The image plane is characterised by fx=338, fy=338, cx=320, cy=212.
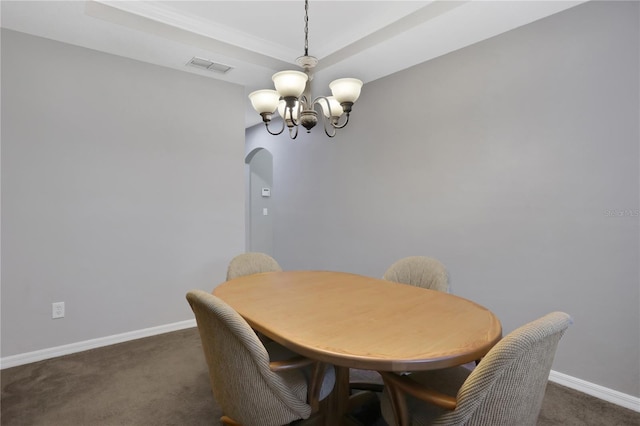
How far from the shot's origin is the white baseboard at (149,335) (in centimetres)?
198

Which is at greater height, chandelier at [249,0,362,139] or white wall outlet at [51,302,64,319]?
chandelier at [249,0,362,139]

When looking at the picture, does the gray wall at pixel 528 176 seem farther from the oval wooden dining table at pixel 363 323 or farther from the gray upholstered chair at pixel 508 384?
the gray upholstered chair at pixel 508 384

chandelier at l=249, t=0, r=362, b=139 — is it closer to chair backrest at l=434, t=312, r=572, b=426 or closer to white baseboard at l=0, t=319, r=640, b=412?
chair backrest at l=434, t=312, r=572, b=426

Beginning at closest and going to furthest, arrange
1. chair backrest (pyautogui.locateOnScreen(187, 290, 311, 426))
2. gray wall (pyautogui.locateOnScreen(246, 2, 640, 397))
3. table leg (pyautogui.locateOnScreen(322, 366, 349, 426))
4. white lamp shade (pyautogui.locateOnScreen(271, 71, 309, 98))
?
chair backrest (pyautogui.locateOnScreen(187, 290, 311, 426))
table leg (pyautogui.locateOnScreen(322, 366, 349, 426))
white lamp shade (pyautogui.locateOnScreen(271, 71, 309, 98))
gray wall (pyautogui.locateOnScreen(246, 2, 640, 397))

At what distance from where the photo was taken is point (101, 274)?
2.84 meters

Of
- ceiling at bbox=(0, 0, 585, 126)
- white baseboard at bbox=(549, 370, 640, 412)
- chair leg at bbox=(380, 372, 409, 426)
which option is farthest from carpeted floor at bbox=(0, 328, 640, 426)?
ceiling at bbox=(0, 0, 585, 126)

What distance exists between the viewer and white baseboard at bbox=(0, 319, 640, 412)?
198 centimetres

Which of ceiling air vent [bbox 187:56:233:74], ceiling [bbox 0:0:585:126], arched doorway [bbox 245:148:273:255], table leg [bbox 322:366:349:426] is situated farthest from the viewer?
arched doorway [bbox 245:148:273:255]

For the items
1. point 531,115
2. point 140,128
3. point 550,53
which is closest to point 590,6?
point 550,53

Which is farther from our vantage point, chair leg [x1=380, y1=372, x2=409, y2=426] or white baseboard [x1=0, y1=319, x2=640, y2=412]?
white baseboard [x1=0, y1=319, x2=640, y2=412]

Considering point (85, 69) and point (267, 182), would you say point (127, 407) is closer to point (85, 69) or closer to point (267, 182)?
point (85, 69)

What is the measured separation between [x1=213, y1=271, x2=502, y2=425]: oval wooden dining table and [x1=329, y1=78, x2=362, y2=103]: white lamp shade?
1097 millimetres

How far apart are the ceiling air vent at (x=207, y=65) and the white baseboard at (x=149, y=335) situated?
95.1 inches

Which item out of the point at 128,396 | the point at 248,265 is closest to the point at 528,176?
the point at 248,265
